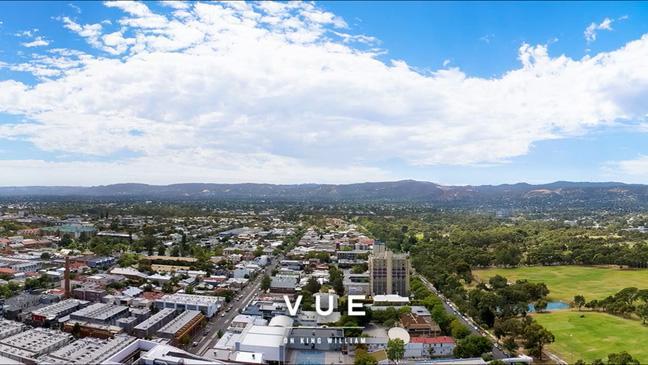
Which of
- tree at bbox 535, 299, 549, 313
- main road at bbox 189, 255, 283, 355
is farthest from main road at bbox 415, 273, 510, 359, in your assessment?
main road at bbox 189, 255, 283, 355

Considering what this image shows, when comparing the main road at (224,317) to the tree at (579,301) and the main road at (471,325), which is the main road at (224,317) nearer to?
the main road at (471,325)

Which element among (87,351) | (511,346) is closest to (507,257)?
(511,346)

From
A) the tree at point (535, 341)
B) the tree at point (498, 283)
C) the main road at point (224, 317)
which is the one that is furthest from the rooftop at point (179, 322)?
the tree at point (498, 283)

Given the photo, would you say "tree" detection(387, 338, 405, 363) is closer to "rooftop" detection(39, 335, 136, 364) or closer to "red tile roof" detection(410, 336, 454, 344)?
"red tile roof" detection(410, 336, 454, 344)

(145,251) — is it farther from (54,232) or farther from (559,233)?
(559,233)

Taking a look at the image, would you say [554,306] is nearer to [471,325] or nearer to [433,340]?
[471,325]

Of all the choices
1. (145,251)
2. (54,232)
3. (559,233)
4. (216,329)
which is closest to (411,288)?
(216,329)
